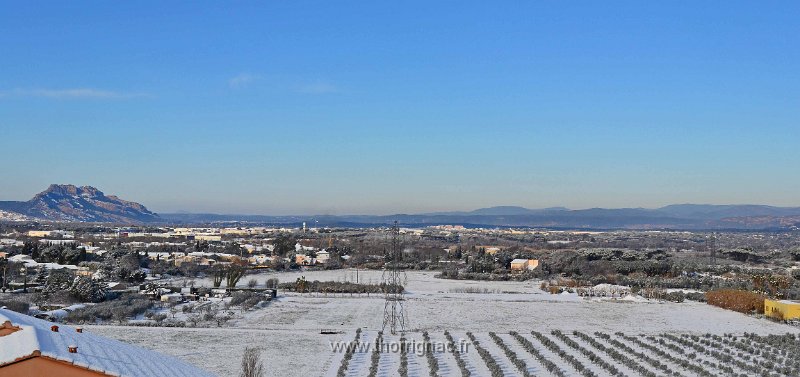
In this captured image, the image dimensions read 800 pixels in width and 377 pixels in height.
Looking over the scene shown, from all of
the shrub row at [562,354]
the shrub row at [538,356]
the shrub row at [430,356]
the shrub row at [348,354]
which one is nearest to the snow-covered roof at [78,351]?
the shrub row at [348,354]

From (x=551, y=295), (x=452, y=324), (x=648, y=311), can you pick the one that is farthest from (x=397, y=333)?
(x=551, y=295)

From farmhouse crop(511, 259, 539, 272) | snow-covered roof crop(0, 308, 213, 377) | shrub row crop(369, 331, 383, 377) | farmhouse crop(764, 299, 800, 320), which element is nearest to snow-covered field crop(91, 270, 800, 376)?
shrub row crop(369, 331, 383, 377)

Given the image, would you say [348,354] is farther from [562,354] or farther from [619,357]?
[619,357]

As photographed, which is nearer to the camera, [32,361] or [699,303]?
[32,361]

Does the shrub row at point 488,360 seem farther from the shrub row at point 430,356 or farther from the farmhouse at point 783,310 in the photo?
the farmhouse at point 783,310

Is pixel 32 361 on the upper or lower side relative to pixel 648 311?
upper

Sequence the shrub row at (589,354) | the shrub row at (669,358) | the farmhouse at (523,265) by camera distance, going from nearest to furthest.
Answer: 1. the shrub row at (589,354)
2. the shrub row at (669,358)
3. the farmhouse at (523,265)

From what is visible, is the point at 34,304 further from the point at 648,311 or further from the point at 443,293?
the point at 648,311

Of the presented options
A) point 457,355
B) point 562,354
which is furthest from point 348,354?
point 562,354
